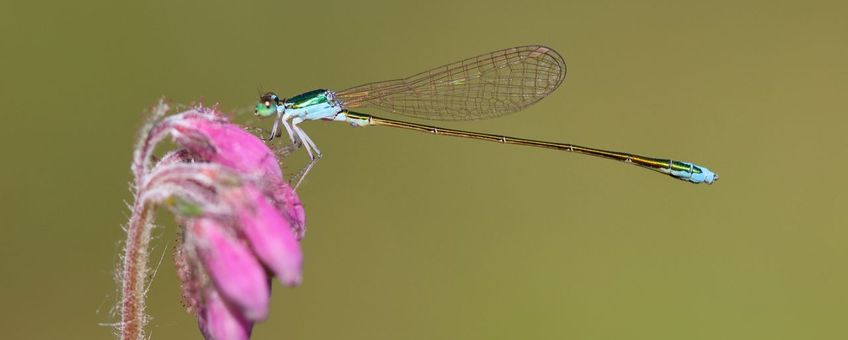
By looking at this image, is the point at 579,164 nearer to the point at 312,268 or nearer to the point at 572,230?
the point at 572,230

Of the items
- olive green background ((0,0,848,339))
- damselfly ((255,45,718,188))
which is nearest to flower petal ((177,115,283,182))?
damselfly ((255,45,718,188))

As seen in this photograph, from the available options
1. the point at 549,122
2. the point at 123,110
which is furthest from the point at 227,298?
the point at 549,122

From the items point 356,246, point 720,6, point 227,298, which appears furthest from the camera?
point 720,6

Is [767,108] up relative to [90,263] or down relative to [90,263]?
up

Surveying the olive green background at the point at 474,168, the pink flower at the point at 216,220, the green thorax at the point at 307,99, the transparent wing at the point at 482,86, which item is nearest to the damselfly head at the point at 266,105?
the green thorax at the point at 307,99

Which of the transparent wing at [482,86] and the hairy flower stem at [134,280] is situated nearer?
the hairy flower stem at [134,280]

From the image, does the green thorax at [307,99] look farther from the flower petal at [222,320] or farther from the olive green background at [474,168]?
the olive green background at [474,168]

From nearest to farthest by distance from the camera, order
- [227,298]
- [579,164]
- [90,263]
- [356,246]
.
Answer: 1. [227,298]
2. [90,263]
3. [356,246]
4. [579,164]
